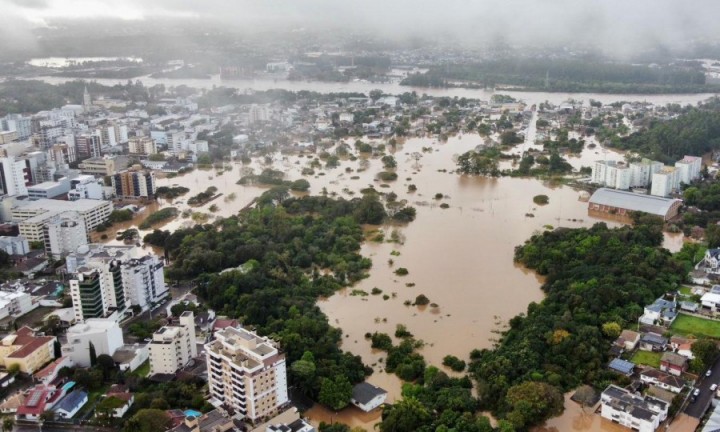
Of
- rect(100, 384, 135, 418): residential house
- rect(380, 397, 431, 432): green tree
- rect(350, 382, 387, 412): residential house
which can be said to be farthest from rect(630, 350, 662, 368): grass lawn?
rect(100, 384, 135, 418): residential house

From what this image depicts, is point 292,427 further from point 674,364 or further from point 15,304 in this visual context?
point 15,304

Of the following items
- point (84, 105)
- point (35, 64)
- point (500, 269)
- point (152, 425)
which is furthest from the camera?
point (35, 64)

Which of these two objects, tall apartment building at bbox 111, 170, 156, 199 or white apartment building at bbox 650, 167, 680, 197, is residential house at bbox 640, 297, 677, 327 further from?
tall apartment building at bbox 111, 170, 156, 199

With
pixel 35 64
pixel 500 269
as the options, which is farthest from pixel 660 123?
pixel 35 64

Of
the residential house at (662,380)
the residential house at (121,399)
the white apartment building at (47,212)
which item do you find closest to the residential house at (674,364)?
the residential house at (662,380)

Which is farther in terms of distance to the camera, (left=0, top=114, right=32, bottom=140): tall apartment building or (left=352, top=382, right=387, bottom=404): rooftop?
(left=0, top=114, right=32, bottom=140): tall apartment building

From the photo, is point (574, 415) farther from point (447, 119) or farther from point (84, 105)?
point (84, 105)

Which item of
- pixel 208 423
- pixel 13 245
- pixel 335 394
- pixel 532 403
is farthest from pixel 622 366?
pixel 13 245
